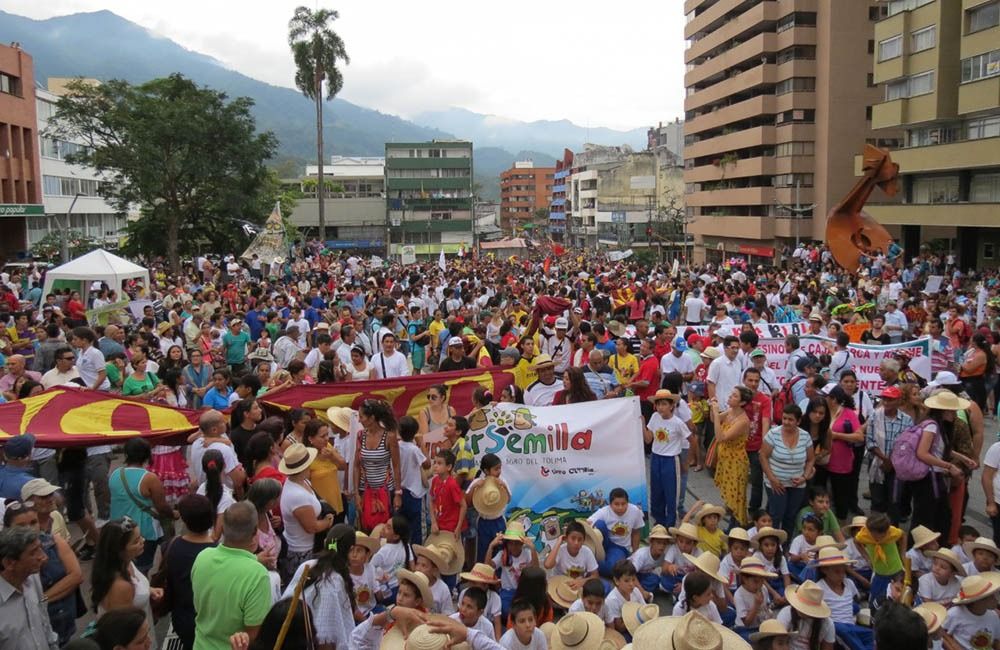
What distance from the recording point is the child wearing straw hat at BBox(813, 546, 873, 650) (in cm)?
559

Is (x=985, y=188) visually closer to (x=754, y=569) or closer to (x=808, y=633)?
(x=754, y=569)

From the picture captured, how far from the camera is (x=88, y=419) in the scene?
24.7 feet

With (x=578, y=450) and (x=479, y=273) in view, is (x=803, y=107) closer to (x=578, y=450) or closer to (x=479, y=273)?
(x=479, y=273)

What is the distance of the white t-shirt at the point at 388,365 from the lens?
9.89 metres

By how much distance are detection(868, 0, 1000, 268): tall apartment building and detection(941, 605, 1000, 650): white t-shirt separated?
28.8 meters

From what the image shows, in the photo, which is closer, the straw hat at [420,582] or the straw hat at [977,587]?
the straw hat at [420,582]

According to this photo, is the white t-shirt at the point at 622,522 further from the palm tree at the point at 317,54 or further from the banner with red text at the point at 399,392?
the palm tree at the point at 317,54

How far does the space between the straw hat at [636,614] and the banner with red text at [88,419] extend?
4195mm

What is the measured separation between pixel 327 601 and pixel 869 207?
126 ft

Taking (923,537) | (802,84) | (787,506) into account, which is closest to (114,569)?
(923,537)

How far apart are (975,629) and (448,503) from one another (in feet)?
12.1

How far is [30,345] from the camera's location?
12.4 meters

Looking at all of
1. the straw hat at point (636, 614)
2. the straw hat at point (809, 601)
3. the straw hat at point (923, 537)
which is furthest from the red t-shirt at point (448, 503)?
Result: the straw hat at point (923, 537)

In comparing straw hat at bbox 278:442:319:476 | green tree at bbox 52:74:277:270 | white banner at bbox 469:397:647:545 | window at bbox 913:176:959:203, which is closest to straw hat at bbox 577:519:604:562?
white banner at bbox 469:397:647:545
